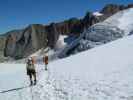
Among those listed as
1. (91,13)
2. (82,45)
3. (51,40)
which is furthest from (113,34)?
(51,40)

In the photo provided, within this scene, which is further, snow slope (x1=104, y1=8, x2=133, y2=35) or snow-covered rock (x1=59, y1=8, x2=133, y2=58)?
snow slope (x1=104, y1=8, x2=133, y2=35)

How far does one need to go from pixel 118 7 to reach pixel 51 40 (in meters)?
47.8

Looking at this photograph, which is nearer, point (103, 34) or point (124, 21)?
point (103, 34)

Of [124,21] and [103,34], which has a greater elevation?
[124,21]

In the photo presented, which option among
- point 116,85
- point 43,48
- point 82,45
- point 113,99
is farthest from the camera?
point 43,48

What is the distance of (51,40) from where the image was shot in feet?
651

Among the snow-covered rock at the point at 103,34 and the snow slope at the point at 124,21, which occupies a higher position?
the snow slope at the point at 124,21

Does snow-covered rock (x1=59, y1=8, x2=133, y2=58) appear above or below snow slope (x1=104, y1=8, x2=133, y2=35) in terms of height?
below

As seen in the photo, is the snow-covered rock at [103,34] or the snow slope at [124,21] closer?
the snow-covered rock at [103,34]

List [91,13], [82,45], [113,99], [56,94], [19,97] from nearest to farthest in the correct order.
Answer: [113,99] < [56,94] < [19,97] < [82,45] < [91,13]

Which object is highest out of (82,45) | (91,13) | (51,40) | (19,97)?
(91,13)

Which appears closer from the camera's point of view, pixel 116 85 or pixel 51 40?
pixel 116 85

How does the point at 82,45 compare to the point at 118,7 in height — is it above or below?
below

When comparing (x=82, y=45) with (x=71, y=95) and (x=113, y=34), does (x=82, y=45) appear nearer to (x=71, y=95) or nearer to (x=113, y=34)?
(x=113, y=34)
